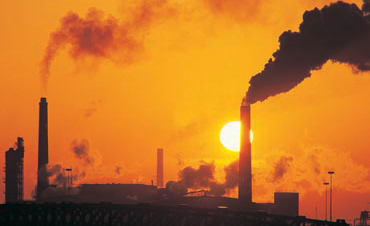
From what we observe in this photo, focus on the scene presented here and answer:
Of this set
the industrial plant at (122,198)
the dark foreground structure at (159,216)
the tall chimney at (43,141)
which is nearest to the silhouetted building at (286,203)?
the industrial plant at (122,198)

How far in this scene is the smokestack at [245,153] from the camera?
413ft

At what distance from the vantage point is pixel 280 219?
82375mm

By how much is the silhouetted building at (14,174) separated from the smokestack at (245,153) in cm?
6131

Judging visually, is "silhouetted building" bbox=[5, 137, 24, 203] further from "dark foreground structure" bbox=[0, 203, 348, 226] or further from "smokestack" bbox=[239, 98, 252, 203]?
"dark foreground structure" bbox=[0, 203, 348, 226]

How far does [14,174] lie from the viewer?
183250mm

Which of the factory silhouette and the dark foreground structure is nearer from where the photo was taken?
the dark foreground structure

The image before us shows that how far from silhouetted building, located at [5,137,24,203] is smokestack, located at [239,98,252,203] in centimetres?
6131

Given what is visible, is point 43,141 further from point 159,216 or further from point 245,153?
point 159,216

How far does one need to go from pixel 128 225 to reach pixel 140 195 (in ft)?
329

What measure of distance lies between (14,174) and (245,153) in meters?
68.9

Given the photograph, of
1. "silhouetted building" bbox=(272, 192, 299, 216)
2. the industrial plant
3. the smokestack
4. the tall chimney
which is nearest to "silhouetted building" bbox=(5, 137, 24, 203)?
the industrial plant

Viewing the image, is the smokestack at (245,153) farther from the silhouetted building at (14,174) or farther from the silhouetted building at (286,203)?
the silhouetted building at (14,174)

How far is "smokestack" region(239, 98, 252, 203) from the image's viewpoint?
126 m

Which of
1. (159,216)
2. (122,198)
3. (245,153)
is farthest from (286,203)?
(159,216)
